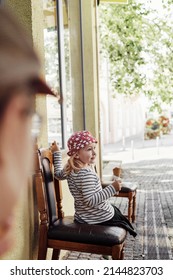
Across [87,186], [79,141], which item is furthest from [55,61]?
[87,186]

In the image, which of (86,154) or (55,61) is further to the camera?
(55,61)

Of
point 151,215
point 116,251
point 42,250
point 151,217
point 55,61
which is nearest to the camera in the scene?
point 116,251

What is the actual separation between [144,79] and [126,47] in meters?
1.14

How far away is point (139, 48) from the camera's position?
1259cm

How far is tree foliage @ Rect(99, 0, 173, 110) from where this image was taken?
12344mm

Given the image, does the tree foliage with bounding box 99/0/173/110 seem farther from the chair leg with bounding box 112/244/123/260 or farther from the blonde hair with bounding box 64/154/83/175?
the chair leg with bounding box 112/244/123/260

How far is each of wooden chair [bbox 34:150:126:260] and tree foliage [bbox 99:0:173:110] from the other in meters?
9.80

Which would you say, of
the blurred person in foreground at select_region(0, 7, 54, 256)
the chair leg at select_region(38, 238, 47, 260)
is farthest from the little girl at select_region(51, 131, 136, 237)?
the blurred person in foreground at select_region(0, 7, 54, 256)

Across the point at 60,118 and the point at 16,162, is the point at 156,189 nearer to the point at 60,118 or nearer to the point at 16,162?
the point at 60,118

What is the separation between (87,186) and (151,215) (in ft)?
10.7

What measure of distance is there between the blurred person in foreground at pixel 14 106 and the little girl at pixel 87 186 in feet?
8.60

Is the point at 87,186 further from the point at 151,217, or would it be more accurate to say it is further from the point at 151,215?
the point at 151,215

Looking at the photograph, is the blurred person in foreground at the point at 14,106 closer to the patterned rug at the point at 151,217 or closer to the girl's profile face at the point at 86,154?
the girl's profile face at the point at 86,154
